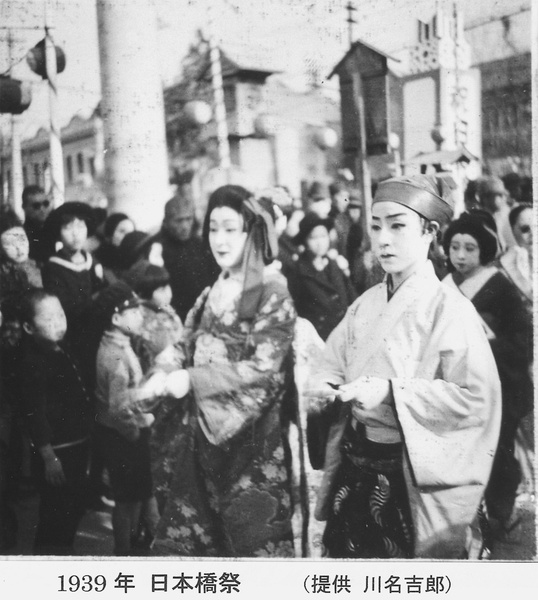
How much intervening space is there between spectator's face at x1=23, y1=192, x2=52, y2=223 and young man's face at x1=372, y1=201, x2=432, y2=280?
4.00ft

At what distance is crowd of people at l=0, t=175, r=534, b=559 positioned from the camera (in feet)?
8.41

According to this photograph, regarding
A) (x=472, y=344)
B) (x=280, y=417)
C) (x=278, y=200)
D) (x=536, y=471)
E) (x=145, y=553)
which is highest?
(x=278, y=200)

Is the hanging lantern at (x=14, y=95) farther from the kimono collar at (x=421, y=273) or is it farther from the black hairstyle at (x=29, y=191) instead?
the kimono collar at (x=421, y=273)

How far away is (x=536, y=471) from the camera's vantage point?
2645 millimetres

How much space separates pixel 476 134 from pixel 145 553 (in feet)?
6.28

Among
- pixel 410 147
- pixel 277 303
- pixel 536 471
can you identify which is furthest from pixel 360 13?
pixel 536 471

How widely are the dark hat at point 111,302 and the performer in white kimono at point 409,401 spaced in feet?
2.43

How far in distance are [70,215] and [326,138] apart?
3.18 feet

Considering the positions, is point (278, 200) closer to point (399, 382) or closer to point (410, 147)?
point (410, 147)

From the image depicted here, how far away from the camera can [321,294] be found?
267 cm

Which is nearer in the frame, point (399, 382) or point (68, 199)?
point (399, 382)

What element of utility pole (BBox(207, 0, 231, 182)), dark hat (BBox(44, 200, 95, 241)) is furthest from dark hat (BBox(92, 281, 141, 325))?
utility pole (BBox(207, 0, 231, 182))
